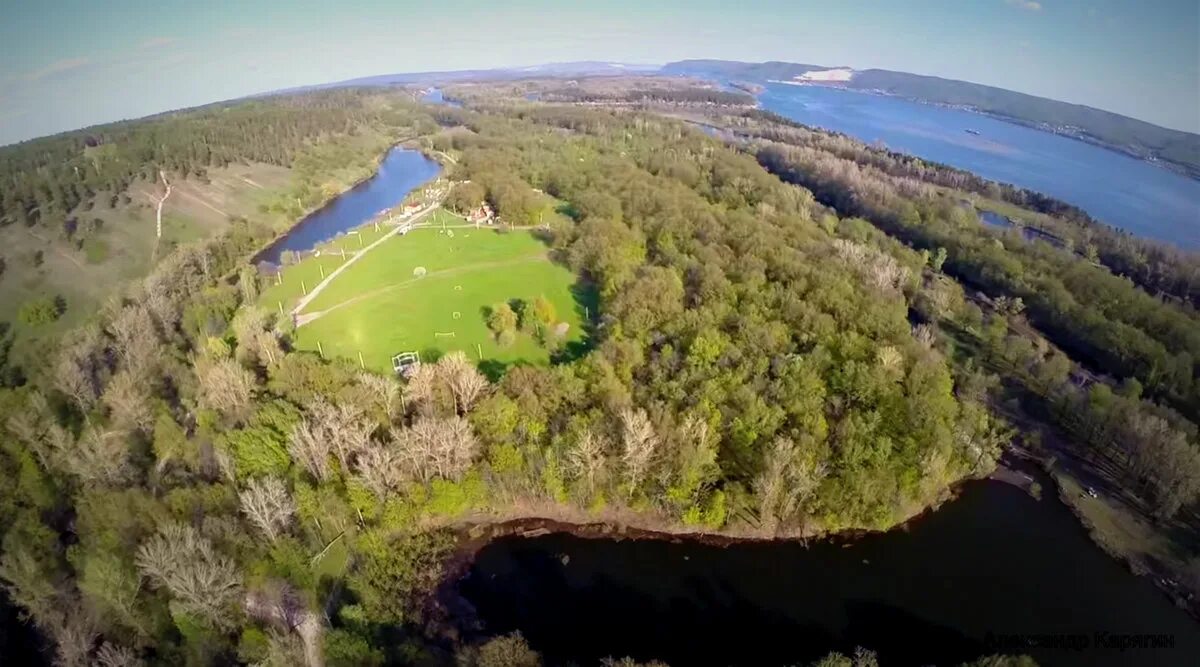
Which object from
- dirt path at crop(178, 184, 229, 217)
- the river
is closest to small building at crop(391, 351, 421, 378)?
dirt path at crop(178, 184, 229, 217)

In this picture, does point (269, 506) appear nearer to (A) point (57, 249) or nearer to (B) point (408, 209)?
(B) point (408, 209)

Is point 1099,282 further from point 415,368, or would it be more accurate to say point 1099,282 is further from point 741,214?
point 415,368

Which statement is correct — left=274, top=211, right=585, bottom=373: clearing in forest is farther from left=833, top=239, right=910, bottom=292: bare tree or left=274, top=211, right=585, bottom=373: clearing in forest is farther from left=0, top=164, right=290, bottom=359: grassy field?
left=833, top=239, right=910, bottom=292: bare tree

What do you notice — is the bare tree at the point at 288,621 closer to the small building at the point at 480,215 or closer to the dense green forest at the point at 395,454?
the dense green forest at the point at 395,454

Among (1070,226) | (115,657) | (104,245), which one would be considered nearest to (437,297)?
(115,657)

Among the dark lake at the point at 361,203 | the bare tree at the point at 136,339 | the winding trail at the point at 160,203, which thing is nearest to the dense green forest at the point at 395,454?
the bare tree at the point at 136,339
